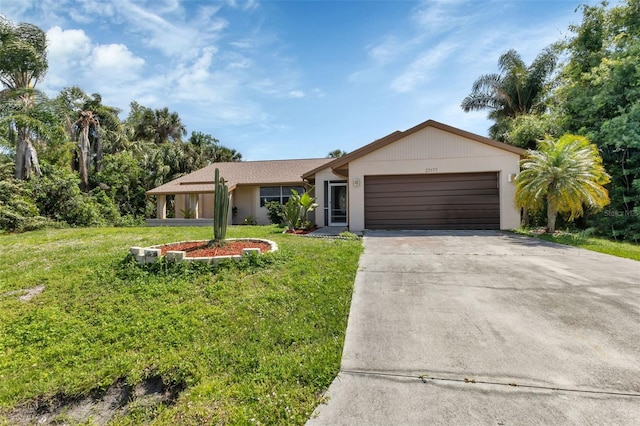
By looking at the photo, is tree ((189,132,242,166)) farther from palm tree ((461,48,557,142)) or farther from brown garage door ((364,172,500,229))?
palm tree ((461,48,557,142))

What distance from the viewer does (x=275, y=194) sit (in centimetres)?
1758

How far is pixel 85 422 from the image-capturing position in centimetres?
240

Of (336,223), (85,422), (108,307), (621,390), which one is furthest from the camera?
(336,223)

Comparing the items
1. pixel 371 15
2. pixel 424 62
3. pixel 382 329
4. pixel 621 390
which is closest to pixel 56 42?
pixel 371 15

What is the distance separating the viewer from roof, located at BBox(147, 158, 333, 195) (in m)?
17.2

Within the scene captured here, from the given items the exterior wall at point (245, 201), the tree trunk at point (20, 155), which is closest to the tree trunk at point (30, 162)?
the tree trunk at point (20, 155)

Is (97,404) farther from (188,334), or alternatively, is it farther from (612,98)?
(612,98)

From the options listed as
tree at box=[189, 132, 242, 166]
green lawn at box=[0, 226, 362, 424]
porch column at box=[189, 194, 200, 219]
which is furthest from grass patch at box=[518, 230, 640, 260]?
tree at box=[189, 132, 242, 166]

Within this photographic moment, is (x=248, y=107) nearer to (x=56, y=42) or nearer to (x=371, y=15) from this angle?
(x=371, y=15)

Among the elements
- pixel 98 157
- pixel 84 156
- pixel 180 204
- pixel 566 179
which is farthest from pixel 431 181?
pixel 98 157

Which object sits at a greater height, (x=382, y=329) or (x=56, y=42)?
(x=56, y=42)

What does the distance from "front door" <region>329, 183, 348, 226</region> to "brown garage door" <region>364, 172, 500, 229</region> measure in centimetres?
230

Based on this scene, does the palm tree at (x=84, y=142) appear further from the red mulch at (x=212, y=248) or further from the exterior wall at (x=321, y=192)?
the red mulch at (x=212, y=248)

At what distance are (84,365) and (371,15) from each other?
1011cm
